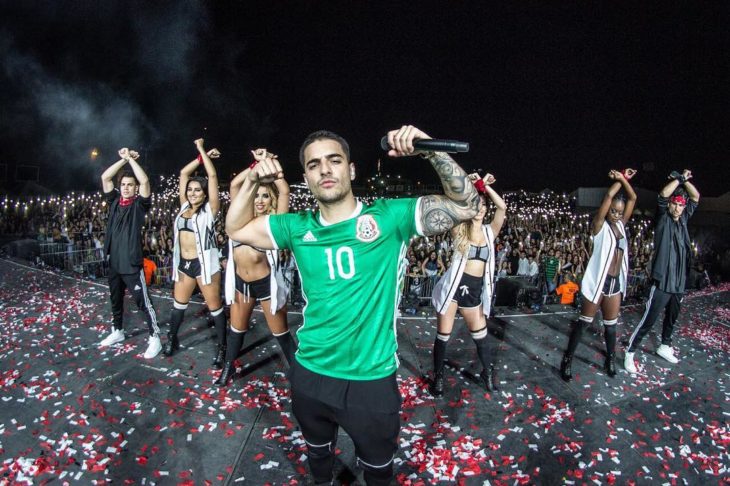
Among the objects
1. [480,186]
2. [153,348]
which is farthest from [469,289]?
[153,348]

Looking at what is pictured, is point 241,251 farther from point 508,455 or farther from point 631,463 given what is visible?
point 631,463

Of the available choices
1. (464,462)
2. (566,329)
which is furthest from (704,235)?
(464,462)

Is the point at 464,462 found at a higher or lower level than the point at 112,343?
lower

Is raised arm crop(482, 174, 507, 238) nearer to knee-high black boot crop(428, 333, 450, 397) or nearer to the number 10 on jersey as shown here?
knee-high black boot crop(428, 333, 450, 397)

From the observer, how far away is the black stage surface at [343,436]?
3268 mm

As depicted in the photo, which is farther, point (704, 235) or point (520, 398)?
point (704, 235)

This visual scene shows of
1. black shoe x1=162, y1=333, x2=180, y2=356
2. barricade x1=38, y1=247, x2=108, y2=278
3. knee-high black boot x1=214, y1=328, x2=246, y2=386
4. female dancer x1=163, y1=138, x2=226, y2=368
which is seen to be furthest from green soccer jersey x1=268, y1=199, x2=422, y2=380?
barricade x1=38, y1=247, x2=108, y2=278

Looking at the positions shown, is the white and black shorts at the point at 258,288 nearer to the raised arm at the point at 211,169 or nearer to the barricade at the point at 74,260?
the raised arm at the point at 211,169

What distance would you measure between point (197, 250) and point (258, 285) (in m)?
1.12

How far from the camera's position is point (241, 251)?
4535 mm

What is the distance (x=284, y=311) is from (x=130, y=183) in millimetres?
2879

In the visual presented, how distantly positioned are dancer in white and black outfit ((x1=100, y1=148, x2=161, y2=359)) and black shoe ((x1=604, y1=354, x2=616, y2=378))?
633 cm

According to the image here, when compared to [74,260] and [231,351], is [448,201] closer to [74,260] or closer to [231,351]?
[231,351]

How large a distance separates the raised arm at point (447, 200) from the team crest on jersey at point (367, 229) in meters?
0.28
